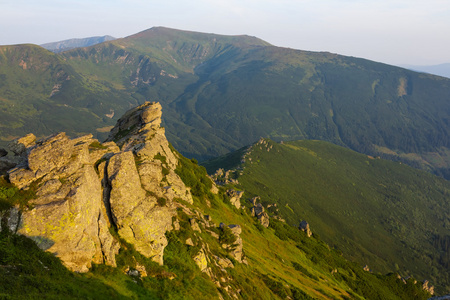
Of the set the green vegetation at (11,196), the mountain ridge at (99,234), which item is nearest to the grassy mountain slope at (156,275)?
the green vegetation at (11,196)

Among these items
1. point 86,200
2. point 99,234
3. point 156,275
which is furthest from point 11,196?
point 156,275

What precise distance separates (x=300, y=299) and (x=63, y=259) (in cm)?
6106

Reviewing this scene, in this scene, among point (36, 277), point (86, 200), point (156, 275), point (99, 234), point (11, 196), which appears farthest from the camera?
point (156, 275)

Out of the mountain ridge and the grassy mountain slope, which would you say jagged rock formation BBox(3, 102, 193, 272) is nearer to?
the mountain ridge

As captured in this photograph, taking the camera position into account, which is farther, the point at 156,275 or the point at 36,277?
the point at 156,275

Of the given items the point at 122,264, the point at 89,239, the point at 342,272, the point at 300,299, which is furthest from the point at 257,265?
the point at 342,272

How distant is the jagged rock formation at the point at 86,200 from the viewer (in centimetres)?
3249

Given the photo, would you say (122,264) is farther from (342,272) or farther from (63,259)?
(342,272)

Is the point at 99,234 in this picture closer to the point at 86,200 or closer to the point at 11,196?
the point at 86,200

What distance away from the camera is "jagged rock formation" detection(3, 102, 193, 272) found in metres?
32.5

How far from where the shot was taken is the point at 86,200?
36312 millimetres

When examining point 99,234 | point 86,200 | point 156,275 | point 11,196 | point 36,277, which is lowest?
point 156,275

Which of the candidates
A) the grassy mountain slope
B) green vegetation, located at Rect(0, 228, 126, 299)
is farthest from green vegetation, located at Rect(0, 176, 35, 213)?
green vegetation, located at Rect(0, 228, 126, 299)

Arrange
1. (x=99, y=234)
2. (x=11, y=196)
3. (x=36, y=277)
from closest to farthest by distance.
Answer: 1. (x=36, y=277)
2. (x=11, y=196)
3. (x=99, y=234)
